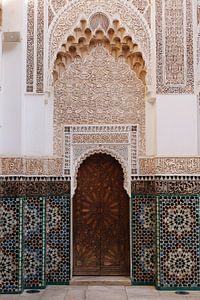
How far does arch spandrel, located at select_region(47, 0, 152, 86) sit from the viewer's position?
15.2 feet

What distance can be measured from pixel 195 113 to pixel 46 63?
5.12 feet

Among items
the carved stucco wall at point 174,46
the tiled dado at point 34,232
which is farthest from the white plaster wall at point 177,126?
the tiled dado at point 34,232

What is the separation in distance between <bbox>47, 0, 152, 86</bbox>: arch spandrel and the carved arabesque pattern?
6cm

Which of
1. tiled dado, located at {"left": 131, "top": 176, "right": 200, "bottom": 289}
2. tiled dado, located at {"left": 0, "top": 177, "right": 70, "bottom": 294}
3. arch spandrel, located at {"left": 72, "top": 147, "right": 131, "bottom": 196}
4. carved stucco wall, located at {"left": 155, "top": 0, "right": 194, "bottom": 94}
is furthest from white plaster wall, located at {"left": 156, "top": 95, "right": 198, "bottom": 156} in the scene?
tiled dado, located at {"left": 0, "top": 177, "right": 70, "bottom": 294}

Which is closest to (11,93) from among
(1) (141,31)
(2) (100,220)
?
(1) (141,31)

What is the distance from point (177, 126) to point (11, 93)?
1.65 m

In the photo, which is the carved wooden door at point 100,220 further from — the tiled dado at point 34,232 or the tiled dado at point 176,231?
the tiled dado at point 176,231

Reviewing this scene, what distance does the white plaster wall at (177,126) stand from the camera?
4477 mm

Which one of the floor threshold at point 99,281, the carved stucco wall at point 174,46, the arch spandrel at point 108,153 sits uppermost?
the carved stucco wall at point 174,46

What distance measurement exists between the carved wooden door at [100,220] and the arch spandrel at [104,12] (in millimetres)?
1032

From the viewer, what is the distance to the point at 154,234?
4.52 m

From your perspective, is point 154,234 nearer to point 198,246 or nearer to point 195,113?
point 198,246

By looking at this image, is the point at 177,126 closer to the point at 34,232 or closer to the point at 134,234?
the point at 134,234

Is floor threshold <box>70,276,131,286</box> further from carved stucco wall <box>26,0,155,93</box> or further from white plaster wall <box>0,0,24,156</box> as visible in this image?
carved stucco wall <box>26,0,155,93</box>
